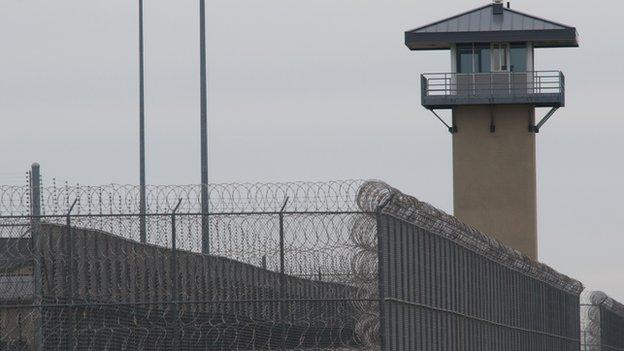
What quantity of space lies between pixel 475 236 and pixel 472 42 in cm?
2180

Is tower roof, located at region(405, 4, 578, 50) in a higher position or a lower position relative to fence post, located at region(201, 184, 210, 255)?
higher

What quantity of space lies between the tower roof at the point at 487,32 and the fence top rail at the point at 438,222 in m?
13.1

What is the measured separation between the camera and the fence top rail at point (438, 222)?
17.8m

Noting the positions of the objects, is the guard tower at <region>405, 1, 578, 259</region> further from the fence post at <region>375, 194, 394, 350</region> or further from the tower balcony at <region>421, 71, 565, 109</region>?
the fence post at <region>375, 194, 394, 350</region>

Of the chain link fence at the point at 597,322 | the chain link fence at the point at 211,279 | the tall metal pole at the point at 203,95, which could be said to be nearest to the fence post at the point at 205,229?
the chain link fence at the point at 211,279

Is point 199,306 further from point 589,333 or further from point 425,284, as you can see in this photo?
point 589,333

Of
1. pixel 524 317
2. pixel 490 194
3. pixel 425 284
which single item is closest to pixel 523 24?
pixel 490 194

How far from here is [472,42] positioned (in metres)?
44.9

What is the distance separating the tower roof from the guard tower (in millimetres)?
25

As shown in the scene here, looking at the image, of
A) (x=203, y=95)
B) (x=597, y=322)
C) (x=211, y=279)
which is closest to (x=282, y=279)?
(x=211, y=279)

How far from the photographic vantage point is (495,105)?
4519cm

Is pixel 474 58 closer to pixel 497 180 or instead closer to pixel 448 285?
pixel 497 180

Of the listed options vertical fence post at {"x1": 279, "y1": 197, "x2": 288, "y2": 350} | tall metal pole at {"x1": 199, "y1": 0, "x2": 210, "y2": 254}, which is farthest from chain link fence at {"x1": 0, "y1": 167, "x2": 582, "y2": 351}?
tall metal pole at {"x1": 199, "y1": 0, "x2": 210, "y2": 254}

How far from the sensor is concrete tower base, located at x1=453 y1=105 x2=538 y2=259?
44438 millimetres
